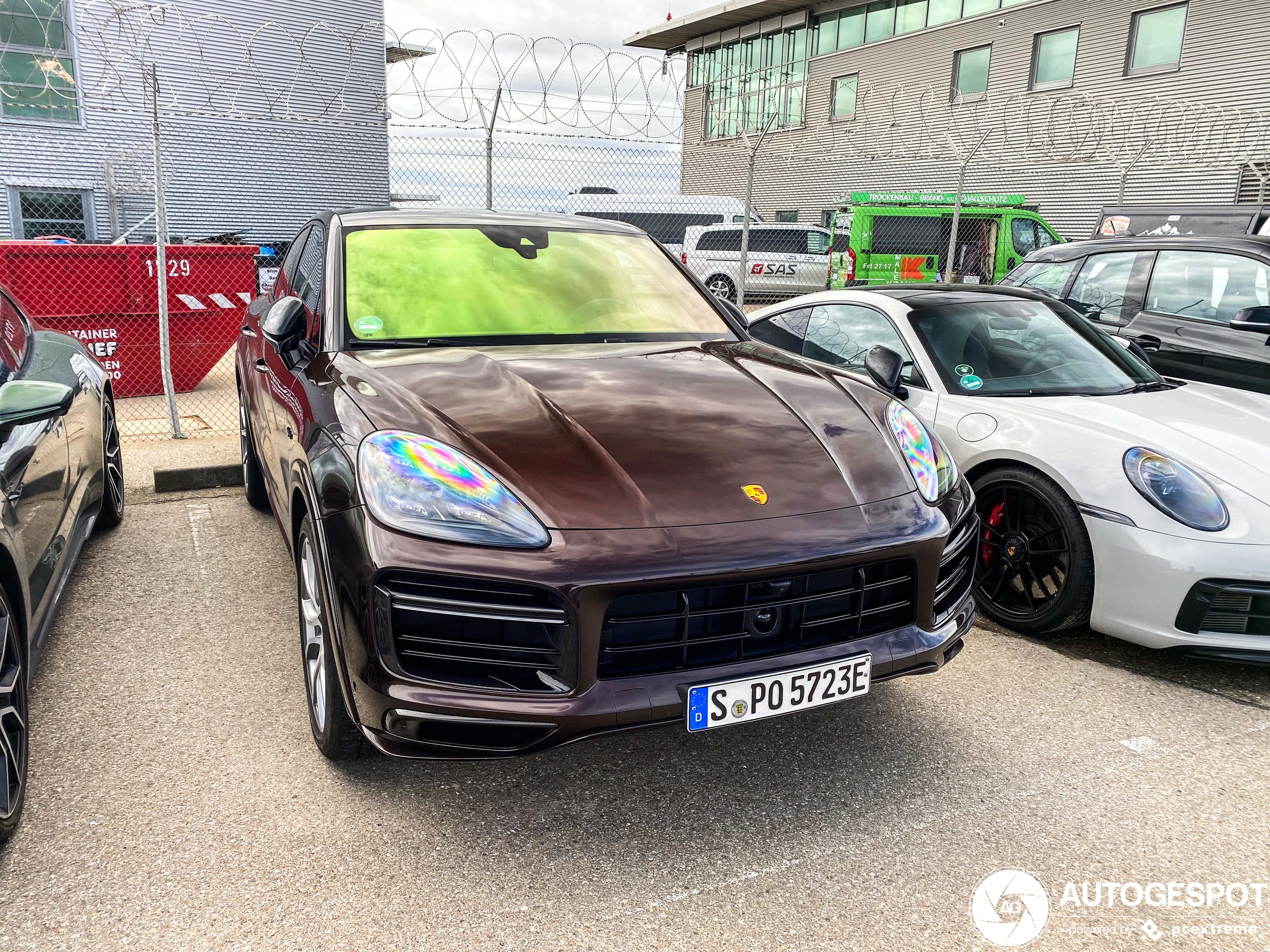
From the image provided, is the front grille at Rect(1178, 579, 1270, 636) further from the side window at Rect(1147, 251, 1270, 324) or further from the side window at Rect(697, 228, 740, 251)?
the side window at Rect(697, 228, 740, 251)

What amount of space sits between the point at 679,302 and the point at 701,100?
28.8 metres

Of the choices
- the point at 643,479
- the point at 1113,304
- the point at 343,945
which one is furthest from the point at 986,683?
the point at 1113,304

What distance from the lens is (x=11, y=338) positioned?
3.45 metres

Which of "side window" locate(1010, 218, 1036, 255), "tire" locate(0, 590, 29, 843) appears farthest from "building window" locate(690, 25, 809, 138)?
"tire" locate(0, 590, 29, 843)

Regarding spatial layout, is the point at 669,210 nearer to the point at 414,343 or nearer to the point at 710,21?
the point at 710,21

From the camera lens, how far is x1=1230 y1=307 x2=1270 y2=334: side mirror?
530cm

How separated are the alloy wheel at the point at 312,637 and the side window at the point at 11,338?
3.89 ft

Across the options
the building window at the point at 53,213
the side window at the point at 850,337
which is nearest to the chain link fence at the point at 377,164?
the building window at the point at 53,213

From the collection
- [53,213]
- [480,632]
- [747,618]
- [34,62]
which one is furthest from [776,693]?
[53,213]

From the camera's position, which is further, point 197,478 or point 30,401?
point 197,478

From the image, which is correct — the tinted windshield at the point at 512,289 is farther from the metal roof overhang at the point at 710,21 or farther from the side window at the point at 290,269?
the metal roof overhang at the point at 710,21

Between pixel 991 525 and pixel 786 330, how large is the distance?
1708mm

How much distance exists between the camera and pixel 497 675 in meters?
2.14

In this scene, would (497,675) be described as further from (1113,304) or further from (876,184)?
(876,184)
